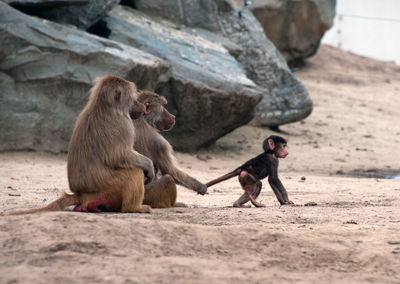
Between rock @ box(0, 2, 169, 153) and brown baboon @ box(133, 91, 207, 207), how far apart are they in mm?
3192

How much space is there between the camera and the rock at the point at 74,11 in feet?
32.4

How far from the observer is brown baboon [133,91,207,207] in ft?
19.3

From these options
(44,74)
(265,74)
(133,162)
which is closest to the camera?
(133,162)

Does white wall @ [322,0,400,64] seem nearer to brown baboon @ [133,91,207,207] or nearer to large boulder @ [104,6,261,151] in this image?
large boulder @ [104,6,261,151]

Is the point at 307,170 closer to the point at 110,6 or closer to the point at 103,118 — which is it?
the point at 110,6

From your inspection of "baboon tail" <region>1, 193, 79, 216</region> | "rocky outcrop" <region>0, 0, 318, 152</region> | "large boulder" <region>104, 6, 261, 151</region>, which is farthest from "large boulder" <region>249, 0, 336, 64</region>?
"baboon tail" <region>1, 193, 79, 216</region>

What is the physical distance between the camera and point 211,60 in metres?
11.0

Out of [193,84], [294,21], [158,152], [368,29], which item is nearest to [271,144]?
[158,152]

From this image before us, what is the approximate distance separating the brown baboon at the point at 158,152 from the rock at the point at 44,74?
3192 mm

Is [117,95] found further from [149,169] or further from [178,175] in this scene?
[178,175]

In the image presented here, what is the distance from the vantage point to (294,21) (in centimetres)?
1761

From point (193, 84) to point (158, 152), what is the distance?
4.36 m

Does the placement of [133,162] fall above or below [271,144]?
above

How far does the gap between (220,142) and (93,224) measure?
781 cm
